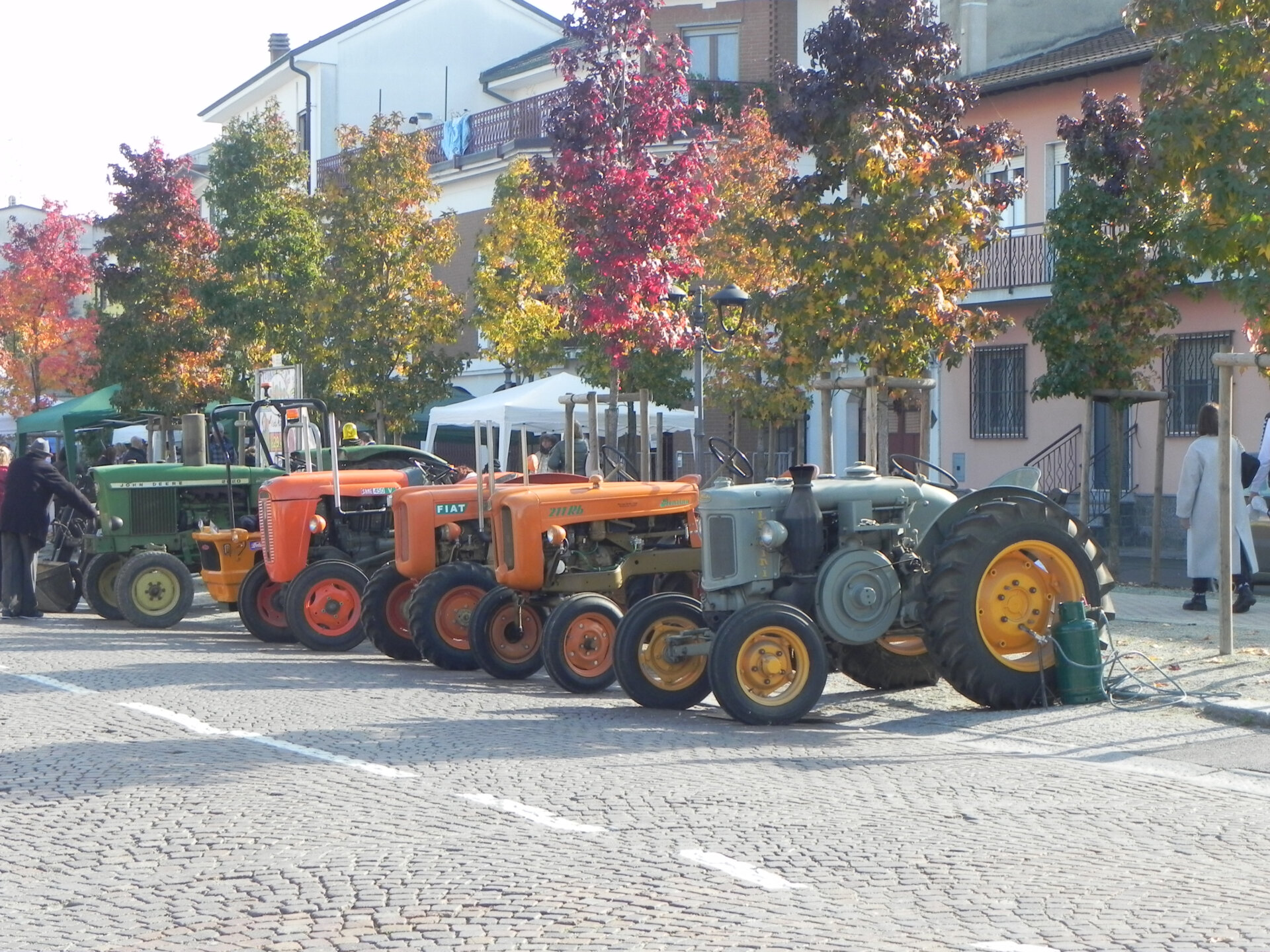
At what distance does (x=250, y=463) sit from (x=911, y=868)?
1404 cm

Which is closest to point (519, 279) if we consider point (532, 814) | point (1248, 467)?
point (1248, 467)

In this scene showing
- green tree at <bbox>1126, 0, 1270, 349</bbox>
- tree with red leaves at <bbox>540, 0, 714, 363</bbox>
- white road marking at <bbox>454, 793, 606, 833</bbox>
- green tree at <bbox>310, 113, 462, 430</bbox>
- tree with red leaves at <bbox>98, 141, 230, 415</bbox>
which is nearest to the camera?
white road marking at <bbox>454, 793, 606, 833</bbox>

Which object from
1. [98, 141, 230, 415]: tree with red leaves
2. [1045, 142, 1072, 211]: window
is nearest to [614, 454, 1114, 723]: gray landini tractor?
[1045, 142, 1072, 211]: window

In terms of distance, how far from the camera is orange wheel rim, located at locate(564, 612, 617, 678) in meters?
11.6

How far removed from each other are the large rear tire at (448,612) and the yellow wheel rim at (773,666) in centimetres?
345

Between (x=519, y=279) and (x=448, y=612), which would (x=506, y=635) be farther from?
(x=519, y=279)

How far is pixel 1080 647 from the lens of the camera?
420 inches

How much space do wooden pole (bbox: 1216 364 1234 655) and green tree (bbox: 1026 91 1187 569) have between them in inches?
256

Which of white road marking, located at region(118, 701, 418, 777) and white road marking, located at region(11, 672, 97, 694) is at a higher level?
white road marking, located at region(11, 672, 97, 694)

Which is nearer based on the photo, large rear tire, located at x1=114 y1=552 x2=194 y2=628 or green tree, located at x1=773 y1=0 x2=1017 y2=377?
green tree, located at x1=773 y1=0 x2=1017 y2=377

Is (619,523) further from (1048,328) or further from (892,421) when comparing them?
(892,421)

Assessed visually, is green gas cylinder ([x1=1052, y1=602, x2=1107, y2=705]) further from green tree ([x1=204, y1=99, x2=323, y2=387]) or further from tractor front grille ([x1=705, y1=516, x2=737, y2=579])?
green tree ([x1=204, y1=99, x2=323, y2=387])

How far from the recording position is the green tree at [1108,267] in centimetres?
1925

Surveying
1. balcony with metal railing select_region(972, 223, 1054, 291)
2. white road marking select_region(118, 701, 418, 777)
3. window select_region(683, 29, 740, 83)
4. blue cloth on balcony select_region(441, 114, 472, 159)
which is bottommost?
white road marking select_region(118, 701, 418, 777)
